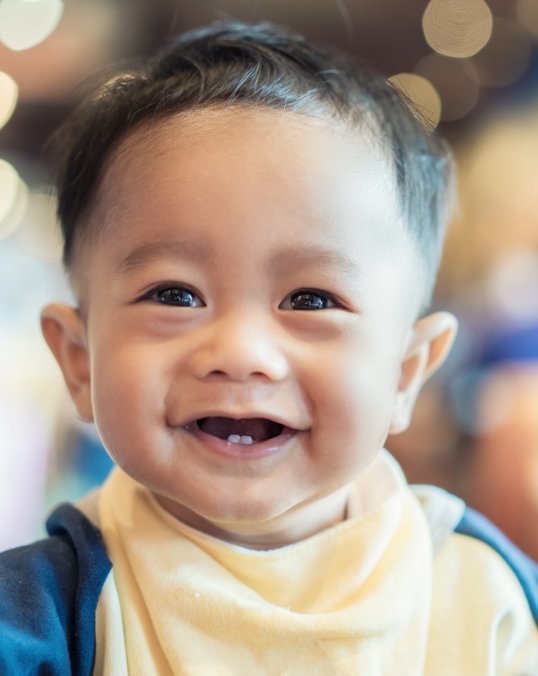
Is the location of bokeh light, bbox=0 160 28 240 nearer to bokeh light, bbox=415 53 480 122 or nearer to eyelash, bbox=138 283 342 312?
bokeh light, bbox=415 53 480 122

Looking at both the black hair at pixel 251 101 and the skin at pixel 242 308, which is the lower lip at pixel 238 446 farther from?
the black hair at pixel 251 101

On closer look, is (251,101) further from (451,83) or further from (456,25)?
(451,83)

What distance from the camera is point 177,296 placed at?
67cm

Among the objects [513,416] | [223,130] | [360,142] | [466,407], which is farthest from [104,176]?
[466,407]

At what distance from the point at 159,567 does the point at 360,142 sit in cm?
39

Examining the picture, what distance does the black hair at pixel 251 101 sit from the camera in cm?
71

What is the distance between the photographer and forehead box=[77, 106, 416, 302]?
65 centimetres

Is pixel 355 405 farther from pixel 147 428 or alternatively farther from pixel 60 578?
pixel 60 578

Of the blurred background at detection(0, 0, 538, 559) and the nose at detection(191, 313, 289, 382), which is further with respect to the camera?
the blurred background at detection(0, 0, 538, 559)

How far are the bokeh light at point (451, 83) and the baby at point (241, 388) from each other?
0.65 metres

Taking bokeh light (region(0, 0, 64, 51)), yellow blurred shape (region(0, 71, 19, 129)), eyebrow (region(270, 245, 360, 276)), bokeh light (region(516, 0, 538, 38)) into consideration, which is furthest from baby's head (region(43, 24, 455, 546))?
bokeh light (region(516, 0, 538, 38))

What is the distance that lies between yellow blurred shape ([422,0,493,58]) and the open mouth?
0.65 metres

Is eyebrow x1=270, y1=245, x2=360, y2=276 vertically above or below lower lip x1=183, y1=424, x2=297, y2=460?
above

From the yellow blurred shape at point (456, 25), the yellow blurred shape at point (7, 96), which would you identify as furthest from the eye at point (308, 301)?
the yellow blurred shape at point (7, 96)
